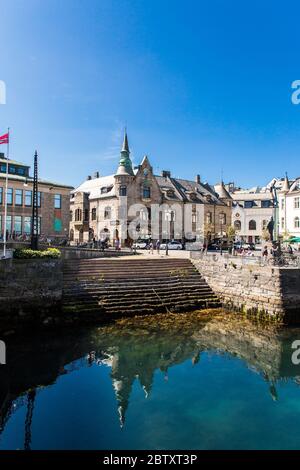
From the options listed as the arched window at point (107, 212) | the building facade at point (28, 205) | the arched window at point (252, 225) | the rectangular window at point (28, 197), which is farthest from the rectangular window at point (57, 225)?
the arched window at point (252, 225)

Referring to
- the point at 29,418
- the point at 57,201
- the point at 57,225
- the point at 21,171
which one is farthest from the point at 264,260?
the point at 21,171

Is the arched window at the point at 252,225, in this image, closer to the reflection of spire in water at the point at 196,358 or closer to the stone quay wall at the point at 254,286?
the stone quay wall at the point at 254,286

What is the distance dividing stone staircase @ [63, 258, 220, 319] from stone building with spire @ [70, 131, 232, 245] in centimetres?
2309

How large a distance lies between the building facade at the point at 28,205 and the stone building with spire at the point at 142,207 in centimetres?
753

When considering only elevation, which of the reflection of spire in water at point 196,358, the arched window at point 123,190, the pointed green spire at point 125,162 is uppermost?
the pointed green spire at point 125,162

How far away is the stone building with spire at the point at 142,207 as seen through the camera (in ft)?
158

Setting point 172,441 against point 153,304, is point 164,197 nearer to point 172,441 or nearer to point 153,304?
point 153,304

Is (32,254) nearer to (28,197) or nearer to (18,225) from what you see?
(18,225)

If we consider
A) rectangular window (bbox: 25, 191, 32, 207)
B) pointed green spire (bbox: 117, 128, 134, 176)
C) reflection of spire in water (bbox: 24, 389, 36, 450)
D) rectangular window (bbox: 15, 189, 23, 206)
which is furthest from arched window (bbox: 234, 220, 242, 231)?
reflection of spire in water (bbox: 24, 389, 36, 450)

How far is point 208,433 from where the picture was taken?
8.43 m

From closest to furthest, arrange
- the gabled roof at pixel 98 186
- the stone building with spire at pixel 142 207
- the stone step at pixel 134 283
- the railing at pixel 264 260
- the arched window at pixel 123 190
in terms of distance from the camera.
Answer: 1. the stone step at pixel 134 283
2. the railing at pixel 264 260
3. the arched window at pixel 123 190
4. the stone building with spire at pixel 142 207
5. the gabled roof at pixel 98 186

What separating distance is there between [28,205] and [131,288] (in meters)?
22.7

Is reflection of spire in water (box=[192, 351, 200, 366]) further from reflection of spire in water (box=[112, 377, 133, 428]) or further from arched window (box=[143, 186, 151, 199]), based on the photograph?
arched window (box=[143, 186, 151, 199])

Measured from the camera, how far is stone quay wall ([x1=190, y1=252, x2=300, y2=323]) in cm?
1888
